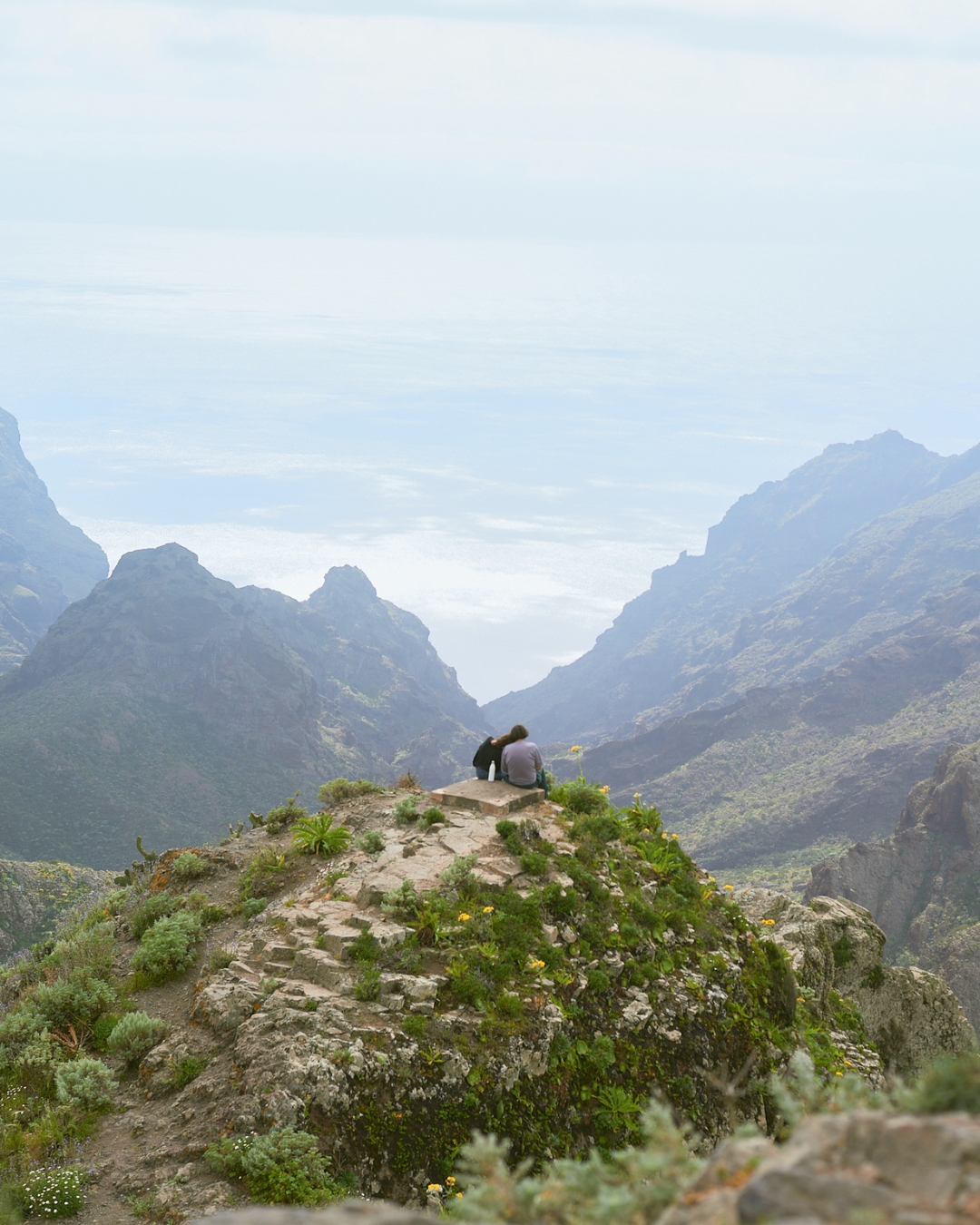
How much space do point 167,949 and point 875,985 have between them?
58.2 ft

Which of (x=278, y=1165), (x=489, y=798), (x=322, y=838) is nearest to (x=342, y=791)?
(x=322, y=838)

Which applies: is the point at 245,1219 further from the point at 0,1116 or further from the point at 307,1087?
the point at 0,1116

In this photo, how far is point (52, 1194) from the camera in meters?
9.80

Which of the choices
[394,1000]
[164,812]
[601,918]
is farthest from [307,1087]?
[164,812]

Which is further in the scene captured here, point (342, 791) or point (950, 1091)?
point (342, 791)

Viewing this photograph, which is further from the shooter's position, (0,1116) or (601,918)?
(601,918)

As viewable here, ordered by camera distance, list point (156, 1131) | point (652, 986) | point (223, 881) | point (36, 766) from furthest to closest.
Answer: point (36, 766)
point (223, 881)
point (652, 986)
point (156, 1131)

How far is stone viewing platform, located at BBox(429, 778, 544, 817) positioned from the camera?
712 inches

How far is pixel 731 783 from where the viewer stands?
197 metres

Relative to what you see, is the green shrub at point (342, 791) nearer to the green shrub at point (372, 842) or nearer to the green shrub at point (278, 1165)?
the green shrub at point (372, 842)

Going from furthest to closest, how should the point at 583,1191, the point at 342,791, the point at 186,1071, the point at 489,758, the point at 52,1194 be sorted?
the point at 342,791, the point at 489,758, the point at 186,1071, the point at 52,1194, the point at 583,1191

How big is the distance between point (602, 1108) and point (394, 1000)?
3492 mm

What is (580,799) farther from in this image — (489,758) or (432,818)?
(432,818)

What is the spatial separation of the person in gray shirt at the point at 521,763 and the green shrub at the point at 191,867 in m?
6.38
